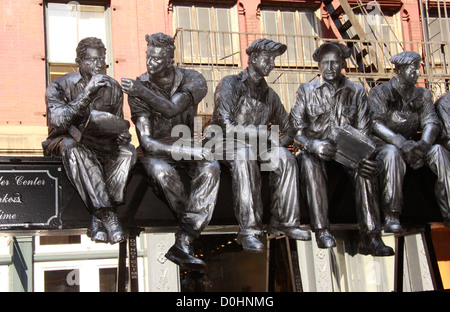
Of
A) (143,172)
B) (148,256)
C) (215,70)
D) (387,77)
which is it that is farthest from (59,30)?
(143,172)

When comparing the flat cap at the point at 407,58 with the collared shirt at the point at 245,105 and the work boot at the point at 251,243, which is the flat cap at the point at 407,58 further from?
the work boot at the point at 251,243

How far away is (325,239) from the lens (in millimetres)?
6613

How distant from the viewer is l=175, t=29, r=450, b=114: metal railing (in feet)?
41.3

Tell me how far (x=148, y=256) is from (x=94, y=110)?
21.1 feet

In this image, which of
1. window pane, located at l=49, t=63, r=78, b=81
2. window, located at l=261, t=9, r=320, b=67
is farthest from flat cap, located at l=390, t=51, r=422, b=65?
window pane, located at l=49, t=63, r=78, b=81

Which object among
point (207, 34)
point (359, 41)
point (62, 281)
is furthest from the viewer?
point (359, 41)

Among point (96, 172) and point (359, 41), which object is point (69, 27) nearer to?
point (359, 41)

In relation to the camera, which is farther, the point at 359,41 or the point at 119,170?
the point at 359,41

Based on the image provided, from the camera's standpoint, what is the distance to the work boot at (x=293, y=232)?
6449mm

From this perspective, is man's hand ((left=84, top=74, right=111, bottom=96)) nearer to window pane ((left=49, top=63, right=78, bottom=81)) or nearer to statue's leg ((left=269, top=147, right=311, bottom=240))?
statue's leg ((left=269, top=147, right=311, bottom=240))

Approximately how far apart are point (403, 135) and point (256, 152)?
182cm

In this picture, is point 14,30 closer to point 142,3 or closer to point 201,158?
point 142,3

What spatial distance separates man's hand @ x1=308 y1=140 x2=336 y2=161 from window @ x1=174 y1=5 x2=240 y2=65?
576 cm

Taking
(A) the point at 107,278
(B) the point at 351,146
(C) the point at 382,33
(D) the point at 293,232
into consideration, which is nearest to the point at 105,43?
(A) the point at 107,278
